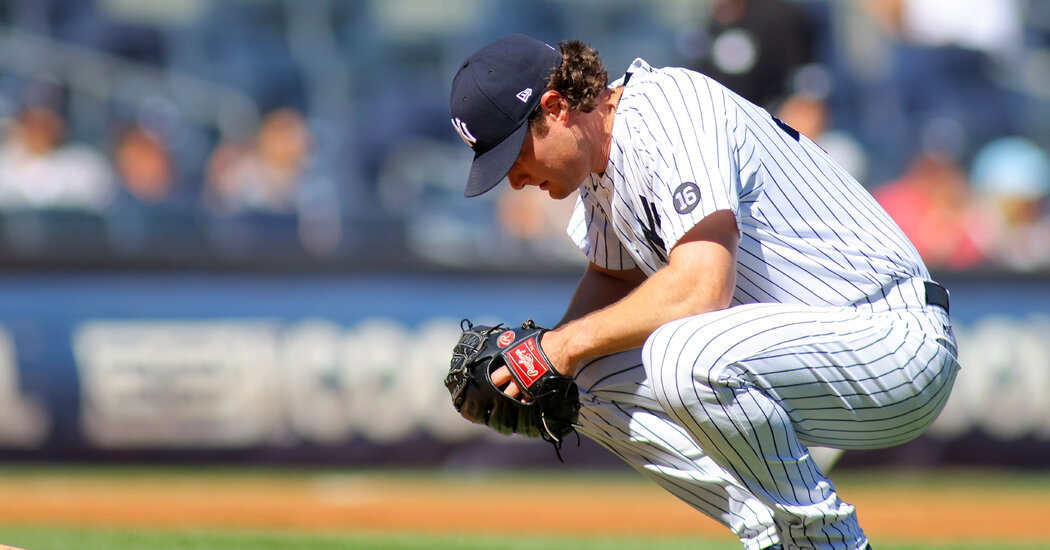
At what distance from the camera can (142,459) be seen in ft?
22.6

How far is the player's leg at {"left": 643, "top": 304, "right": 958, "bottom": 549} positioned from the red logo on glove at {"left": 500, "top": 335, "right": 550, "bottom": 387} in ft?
0.89

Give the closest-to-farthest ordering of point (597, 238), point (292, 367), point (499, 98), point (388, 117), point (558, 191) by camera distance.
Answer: point (499, 98) < point (558, 191) < point (597, 238) < point (292, 367) < point (388, 117)

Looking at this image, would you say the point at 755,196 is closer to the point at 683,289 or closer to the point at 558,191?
the point at 683,289

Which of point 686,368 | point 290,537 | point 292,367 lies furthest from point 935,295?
point 292,367

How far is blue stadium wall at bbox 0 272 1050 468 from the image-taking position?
6.78m

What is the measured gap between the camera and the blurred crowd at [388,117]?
278 inches

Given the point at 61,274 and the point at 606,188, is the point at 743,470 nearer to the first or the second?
the point at 606,188

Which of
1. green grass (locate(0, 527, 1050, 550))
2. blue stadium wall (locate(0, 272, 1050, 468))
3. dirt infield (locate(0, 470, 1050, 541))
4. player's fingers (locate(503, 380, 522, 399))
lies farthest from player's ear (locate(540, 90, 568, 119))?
blue stadium wall (locate(0, 272, 1050, 468))

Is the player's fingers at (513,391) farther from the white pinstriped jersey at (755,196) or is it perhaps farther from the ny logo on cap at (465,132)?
the ny logo on cap at (465,132)

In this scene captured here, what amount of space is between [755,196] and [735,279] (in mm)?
225

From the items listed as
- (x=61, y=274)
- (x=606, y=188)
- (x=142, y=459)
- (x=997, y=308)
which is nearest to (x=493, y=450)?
(x=142, y=459)

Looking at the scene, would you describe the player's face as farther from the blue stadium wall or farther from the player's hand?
the blue stadium wall

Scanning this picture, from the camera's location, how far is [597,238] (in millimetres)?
3215

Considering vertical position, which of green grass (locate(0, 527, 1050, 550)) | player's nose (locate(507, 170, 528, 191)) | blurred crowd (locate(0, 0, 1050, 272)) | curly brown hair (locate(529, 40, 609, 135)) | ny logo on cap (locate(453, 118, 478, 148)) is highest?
blurred crowd (locate(0, 0, 1050, 272))
